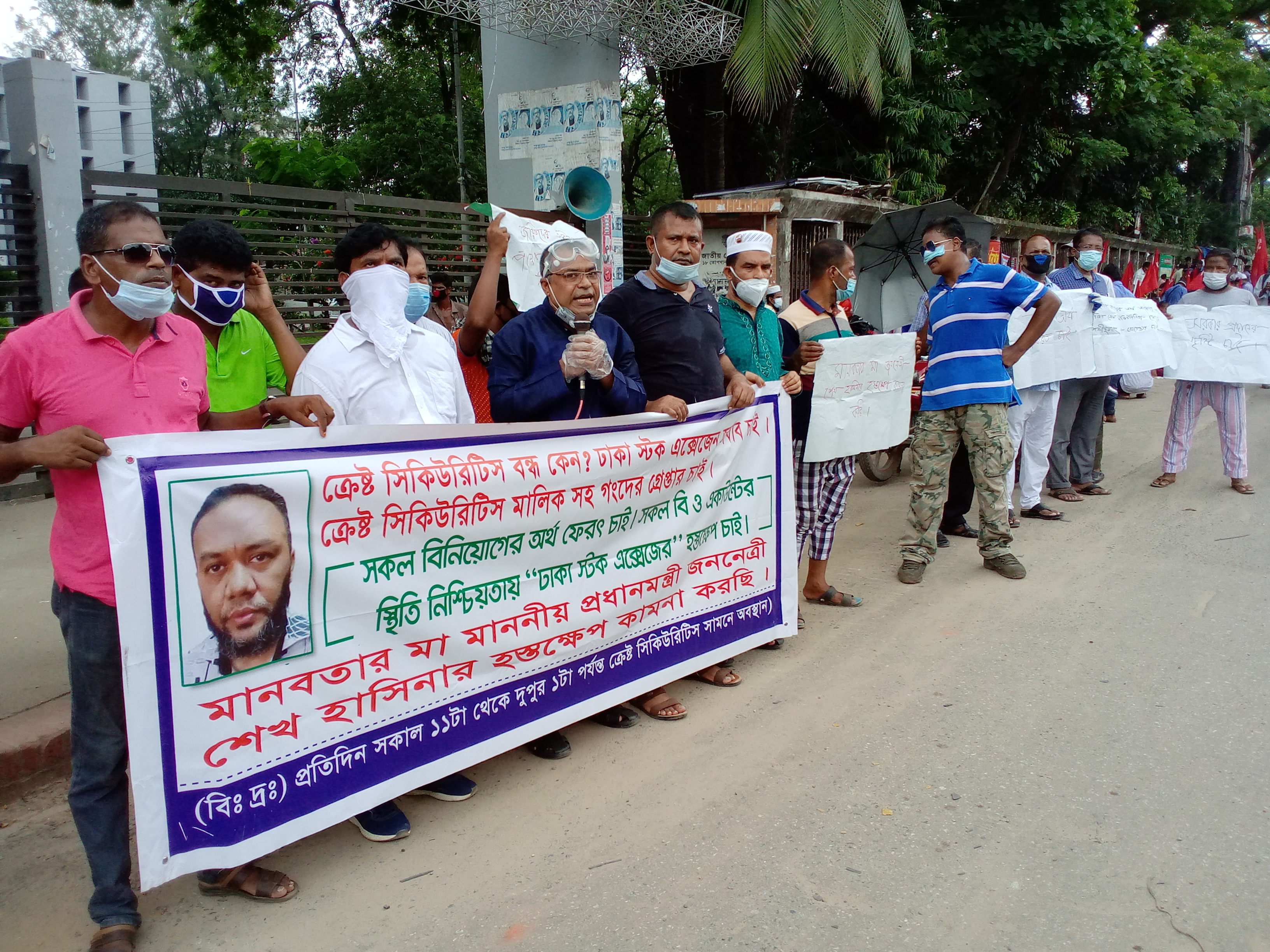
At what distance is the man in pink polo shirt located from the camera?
7.97 ft

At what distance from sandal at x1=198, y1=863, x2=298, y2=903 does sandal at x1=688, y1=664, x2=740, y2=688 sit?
6.35 feet

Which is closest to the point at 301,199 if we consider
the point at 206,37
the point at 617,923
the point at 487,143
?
the point at 487,143

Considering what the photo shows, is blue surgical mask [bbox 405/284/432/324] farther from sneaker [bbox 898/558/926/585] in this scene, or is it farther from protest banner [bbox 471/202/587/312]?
sneaker [bbox 898/558/926/585]

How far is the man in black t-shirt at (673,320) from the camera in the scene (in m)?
3.99

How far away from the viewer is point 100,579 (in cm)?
245

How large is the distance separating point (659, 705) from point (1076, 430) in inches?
217

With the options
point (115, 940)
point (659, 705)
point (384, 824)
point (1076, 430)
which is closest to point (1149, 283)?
point (1076, 430)

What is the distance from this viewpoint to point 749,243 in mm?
4398

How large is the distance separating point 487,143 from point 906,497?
192 inches

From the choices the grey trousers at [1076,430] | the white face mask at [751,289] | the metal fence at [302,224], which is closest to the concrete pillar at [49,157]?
the metal fence at [302,224]

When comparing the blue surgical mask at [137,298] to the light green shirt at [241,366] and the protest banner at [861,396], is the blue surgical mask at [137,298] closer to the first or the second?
the light green shirt at [241,366]

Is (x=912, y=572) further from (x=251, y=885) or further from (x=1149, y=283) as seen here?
(x=1149, y=283)

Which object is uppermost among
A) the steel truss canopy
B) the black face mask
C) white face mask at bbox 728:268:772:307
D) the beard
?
the steel truss canopy

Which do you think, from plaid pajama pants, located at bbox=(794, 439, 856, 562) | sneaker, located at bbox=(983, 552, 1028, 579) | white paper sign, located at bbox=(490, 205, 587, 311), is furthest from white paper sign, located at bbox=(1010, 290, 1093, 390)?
white paper sign, located at bbox=(490, 205, 587, 311)
